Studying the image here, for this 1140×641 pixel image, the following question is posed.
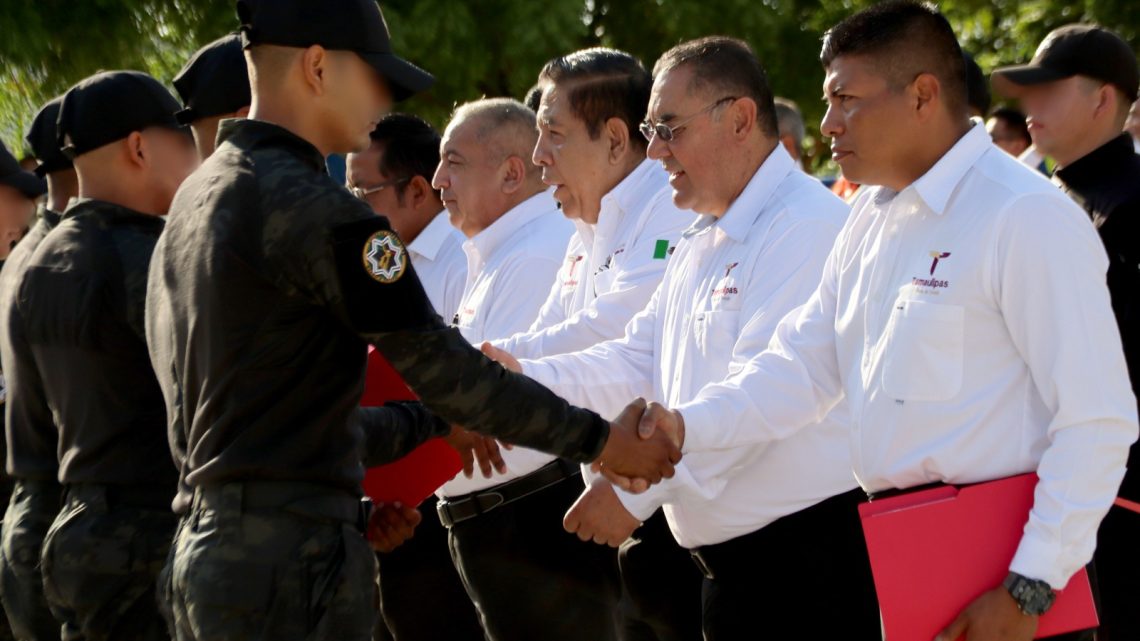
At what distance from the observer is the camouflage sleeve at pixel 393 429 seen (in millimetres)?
3822

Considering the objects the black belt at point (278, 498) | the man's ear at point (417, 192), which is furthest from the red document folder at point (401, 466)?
the man's ear at point (417, 192)

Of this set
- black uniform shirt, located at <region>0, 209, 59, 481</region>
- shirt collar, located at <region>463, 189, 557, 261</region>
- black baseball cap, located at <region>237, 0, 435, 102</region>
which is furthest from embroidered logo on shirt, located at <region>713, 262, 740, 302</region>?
black uniform shirt, located at <region>0, 209, 59, 481</region>

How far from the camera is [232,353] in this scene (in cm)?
315

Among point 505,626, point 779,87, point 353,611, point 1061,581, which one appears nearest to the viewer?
point 1061,581

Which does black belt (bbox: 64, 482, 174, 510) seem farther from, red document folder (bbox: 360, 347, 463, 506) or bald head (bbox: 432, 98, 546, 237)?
bald head (bbox: 432, 98, 546, 237)

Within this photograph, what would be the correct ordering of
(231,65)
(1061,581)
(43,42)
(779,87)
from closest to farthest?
(1061,581) → (231,65) → (43,42) → (779,87)

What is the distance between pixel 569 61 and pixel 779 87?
30.2 feet

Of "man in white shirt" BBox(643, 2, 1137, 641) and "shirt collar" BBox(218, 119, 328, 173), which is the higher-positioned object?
"shirt collar" BBox(218, 119, 328, 173)

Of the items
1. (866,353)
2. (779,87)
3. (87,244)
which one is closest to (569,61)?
(87,244)

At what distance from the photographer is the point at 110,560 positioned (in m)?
4.13

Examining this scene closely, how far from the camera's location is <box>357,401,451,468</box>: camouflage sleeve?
3.82 metres

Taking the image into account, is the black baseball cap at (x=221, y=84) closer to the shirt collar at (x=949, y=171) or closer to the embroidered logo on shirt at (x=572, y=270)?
the embroidered logo on shirt at (x=572, y=270)

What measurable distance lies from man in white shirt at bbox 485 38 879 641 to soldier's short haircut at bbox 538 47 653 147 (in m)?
0.69

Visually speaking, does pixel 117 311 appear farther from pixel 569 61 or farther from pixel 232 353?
pixel 569 61
